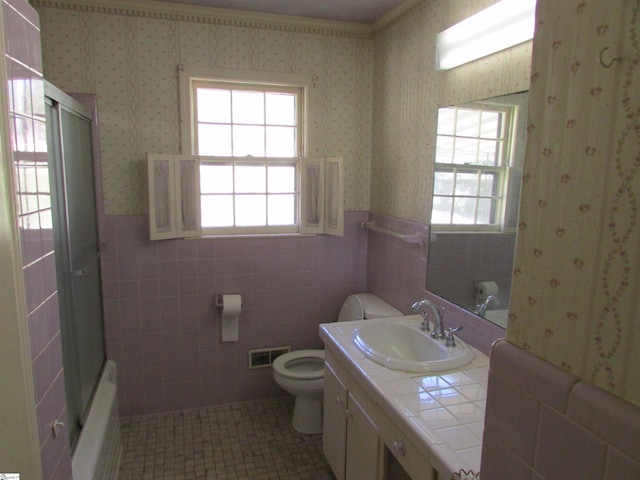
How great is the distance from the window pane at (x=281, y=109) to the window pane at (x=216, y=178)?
1.47 ft

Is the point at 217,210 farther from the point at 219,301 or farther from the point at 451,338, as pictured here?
the point at 451,338

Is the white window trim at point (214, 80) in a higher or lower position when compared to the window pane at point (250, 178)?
higher

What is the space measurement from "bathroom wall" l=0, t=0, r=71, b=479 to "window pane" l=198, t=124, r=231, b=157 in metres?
1.71

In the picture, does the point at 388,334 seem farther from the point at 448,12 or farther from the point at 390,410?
the point at 448,12

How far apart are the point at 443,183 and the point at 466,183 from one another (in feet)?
0.59

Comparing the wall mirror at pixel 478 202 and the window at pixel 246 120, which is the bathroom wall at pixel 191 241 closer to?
the window at pixel 246 120

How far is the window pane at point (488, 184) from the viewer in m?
1.85

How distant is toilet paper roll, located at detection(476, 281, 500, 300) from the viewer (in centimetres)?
184

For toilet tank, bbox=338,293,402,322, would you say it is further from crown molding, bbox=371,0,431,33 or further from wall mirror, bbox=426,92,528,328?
crown molding, bbox=371,0,431,33

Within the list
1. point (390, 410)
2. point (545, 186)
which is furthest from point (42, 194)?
point (390, 410)

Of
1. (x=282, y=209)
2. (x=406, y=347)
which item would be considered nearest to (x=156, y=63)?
(x=282, y=209)

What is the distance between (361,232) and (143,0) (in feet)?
6.54

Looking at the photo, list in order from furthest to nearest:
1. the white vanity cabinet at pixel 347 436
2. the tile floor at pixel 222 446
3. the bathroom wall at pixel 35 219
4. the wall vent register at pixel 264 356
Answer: the wall vent register at pixel 264 356
the tile floor at pixel 222 446
the white vanity cabinet at pixel 347 436
the bathroom wall at pixel 35 219

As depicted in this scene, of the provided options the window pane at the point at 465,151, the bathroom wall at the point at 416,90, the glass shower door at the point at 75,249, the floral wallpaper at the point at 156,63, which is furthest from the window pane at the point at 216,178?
the window pane at the point at 465,151
